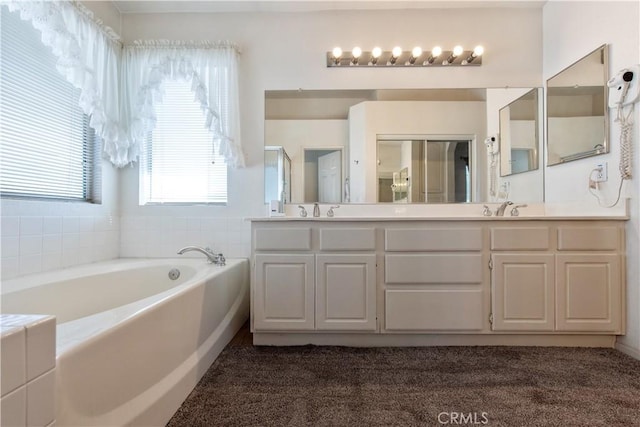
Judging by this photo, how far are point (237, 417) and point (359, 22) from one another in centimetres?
271

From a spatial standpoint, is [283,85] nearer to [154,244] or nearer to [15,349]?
[154,244]

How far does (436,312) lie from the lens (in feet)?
5.92

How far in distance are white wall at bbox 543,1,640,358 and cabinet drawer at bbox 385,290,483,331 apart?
2.88 feet

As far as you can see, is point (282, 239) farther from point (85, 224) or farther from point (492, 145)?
point (492, 145)

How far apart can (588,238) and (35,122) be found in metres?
3.24

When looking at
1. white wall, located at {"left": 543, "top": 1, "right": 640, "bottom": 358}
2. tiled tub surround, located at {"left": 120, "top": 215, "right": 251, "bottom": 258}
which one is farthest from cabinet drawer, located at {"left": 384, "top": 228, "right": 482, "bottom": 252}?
tiled tub surround, located at {"left": 120, "top": 215, "right": 251, "bottom": 258}

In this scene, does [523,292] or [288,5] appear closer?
[523,292]

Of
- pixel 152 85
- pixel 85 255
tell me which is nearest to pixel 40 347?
pixel 85 255

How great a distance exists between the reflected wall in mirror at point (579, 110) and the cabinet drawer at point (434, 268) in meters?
1.08

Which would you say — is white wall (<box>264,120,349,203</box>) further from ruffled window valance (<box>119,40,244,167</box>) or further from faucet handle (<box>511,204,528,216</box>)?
faucet handle (<box>511,204,528,216</box>)

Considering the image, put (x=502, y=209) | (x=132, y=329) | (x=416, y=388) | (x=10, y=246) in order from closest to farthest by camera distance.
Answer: (x=132, y=329) < (x=416, y=388) < (x=10, y=246) < (x=502, y=209)

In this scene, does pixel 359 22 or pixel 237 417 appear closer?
pixel 237 417

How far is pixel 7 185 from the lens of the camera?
153cm

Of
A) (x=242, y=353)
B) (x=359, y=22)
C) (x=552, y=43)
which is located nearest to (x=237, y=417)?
(x=242, y=353)
